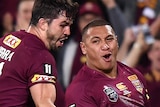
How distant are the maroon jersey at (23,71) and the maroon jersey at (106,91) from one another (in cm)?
62

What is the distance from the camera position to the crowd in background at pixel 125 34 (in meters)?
6.21

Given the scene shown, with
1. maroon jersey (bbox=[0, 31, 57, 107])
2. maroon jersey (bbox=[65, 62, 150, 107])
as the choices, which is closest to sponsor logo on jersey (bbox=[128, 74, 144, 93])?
maroon jersey (bbox=[65, 62, 150, 107])

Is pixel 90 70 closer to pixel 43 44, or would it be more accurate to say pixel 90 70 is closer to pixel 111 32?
pixel 111 32

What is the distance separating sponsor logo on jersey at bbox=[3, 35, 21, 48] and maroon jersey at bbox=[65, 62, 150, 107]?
0.77m

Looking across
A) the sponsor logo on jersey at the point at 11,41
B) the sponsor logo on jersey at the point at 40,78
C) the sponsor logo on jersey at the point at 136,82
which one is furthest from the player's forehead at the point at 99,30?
the sponsor logo on jersey at the point at 40,78

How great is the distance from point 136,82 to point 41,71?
45.2 inches

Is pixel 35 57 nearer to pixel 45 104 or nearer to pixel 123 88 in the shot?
pixel 45 104

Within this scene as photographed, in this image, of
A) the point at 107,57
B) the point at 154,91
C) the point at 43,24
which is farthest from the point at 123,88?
the point at 154,91

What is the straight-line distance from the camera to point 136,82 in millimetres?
4664

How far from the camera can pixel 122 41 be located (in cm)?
650

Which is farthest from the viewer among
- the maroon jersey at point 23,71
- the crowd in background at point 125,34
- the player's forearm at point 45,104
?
the crowd in background at point 125,34

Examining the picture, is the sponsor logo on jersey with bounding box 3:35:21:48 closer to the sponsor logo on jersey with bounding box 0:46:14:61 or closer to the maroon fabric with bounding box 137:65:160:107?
the sponsor logo on jersey with bounding box 0:46:14:61

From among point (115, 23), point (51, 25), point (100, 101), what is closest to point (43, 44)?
point (51, 25)

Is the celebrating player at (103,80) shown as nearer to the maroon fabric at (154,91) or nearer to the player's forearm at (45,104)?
the player's forearm at (45,104)
